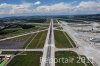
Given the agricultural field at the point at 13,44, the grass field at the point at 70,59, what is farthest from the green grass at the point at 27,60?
the agricultural field at the point at 13,44

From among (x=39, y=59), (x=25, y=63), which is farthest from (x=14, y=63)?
(x=39, y=59)

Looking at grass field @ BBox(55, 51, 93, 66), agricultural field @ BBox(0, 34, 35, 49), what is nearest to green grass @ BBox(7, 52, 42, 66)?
grass field @ BBox(55, 51, 93, 66)

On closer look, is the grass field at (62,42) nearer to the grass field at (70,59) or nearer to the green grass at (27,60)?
the grass field at (70,59)

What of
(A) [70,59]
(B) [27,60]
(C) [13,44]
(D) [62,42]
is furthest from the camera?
(D) [62,42]

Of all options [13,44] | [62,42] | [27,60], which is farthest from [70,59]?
[13,44]

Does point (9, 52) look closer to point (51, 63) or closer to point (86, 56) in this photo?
point (51, 63)

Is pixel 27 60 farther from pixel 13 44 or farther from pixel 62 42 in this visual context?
pixel 62 42
